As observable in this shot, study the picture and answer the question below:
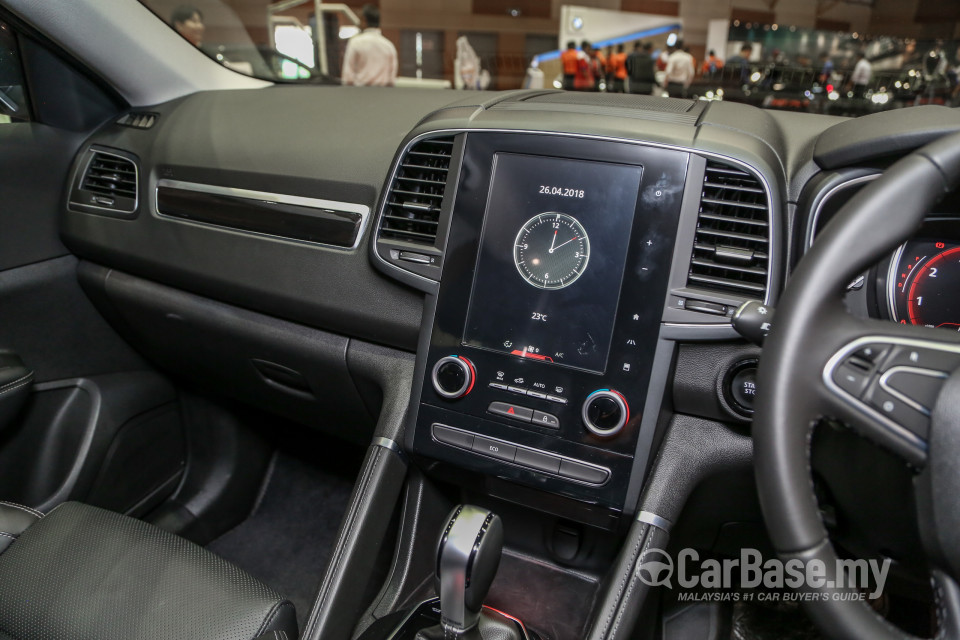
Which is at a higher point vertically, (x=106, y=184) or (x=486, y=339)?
(x=106, y=184)

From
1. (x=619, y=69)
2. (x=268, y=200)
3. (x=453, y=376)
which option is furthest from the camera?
(x=619, y=69)

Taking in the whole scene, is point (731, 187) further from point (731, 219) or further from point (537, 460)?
point (537, 460)

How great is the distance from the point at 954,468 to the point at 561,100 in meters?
0.85

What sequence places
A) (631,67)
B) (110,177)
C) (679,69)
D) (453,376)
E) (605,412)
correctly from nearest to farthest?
(605,412) → (453,376) → (110,177) → (679,69) → (631,67)

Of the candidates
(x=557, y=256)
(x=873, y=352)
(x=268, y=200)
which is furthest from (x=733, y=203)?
(x=268, y=200)

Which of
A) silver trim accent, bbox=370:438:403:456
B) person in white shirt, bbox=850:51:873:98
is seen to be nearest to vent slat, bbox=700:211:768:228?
silver trim accent, bbox=370:438:403:456

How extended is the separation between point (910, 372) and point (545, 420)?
52cm

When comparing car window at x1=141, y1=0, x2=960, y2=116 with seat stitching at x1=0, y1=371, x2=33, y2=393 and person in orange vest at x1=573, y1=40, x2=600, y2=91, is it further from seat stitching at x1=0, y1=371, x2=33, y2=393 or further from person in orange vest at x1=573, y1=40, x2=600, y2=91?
seat stitching at x1=0, y1=371, x2=33, y2=393

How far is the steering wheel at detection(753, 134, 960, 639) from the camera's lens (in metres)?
0.59

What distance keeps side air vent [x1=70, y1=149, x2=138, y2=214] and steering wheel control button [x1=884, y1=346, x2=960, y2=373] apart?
1.56m

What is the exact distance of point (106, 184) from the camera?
159 cm

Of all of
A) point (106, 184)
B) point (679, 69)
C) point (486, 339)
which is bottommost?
point (486, 339)

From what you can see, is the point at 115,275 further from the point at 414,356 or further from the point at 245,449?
the point at 414,356

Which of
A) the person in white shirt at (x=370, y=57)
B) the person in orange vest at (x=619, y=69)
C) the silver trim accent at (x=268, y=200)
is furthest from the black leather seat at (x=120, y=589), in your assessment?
the person in orange vest at (x=619, y=69)
